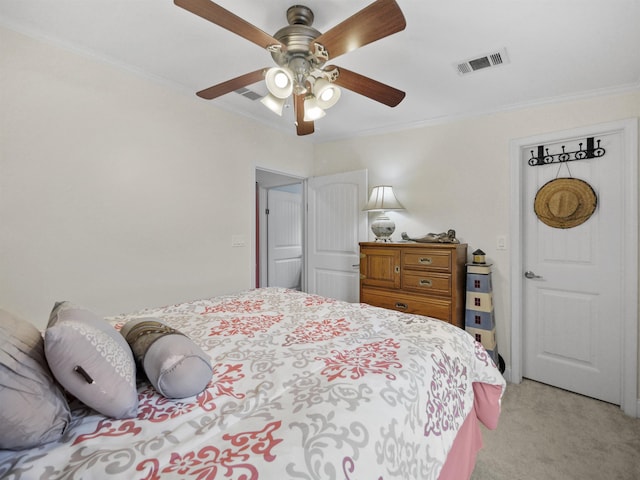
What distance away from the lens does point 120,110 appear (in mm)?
2131

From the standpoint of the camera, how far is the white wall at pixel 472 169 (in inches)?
97.7

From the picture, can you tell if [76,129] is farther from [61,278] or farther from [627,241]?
[627,241]

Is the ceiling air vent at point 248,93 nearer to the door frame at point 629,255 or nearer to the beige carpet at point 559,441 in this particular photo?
the door frame at point 629,255

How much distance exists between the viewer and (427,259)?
2688 mm

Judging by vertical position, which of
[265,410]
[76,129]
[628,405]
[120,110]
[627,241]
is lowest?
[628,405]

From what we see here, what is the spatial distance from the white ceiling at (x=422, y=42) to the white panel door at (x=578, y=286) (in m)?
0.60

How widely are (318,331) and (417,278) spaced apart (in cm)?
157

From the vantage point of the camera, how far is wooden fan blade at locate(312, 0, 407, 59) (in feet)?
3.72

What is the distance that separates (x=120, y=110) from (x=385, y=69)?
1.87 meters

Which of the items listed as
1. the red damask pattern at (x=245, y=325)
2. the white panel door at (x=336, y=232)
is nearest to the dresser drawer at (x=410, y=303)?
the white panel door at (x=336, y=232)

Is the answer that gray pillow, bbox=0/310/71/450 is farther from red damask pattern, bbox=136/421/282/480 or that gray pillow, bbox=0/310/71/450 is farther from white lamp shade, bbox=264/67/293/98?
white lamp shade, bbox=264/67/293/98

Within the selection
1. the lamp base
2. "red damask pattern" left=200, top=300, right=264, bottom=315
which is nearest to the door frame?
the lamp base

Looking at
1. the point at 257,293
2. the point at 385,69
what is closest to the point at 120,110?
the point at 257,293

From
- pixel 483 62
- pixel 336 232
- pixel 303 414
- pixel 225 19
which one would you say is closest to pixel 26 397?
pixel 303 414
